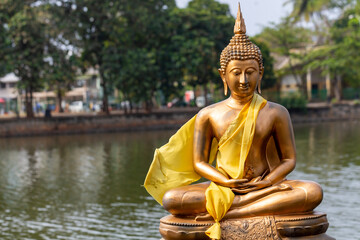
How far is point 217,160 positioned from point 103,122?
27324 millimetres

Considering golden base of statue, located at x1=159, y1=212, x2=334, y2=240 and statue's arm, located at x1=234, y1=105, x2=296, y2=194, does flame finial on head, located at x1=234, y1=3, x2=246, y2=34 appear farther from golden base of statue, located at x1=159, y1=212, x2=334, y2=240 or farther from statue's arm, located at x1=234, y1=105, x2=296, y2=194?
golden base of statue, located at x1=159, y1=212, x2=334, y2=240

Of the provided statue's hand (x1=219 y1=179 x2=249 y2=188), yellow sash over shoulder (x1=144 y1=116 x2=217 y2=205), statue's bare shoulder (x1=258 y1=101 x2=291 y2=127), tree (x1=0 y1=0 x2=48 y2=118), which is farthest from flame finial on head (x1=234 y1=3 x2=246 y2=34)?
tree (x1=0 y1=0 x2=48 y2=118)

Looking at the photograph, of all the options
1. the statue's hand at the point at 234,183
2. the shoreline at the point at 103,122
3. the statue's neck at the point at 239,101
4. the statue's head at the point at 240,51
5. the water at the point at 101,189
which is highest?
the statue's head at the point at 240,51

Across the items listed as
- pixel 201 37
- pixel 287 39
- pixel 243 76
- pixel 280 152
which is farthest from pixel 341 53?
pixel 243 76

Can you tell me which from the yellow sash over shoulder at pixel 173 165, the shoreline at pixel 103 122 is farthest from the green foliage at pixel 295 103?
the yellow sash over shoulder at pixel 173 165

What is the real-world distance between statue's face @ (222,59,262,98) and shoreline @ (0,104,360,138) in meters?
25.8

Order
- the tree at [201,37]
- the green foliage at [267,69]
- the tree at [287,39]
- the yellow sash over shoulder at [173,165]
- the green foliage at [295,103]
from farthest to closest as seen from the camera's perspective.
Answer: the tree at [287,39] < the green foliage at [295,103] < the green foliage at [267,69] < the tree at [201,37] < the yellow sash over shoulder at [173,165]

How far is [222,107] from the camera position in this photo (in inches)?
218

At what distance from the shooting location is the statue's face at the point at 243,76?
5.38 meters

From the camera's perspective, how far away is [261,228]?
514 centimetres

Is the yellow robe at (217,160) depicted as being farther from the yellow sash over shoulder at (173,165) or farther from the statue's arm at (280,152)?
the statue's arm at (280,152)

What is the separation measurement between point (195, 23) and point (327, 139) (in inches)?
543

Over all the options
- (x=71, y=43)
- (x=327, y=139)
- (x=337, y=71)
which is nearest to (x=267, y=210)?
(x=327, y=139)

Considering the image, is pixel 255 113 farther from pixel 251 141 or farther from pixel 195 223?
pixel 195 223
